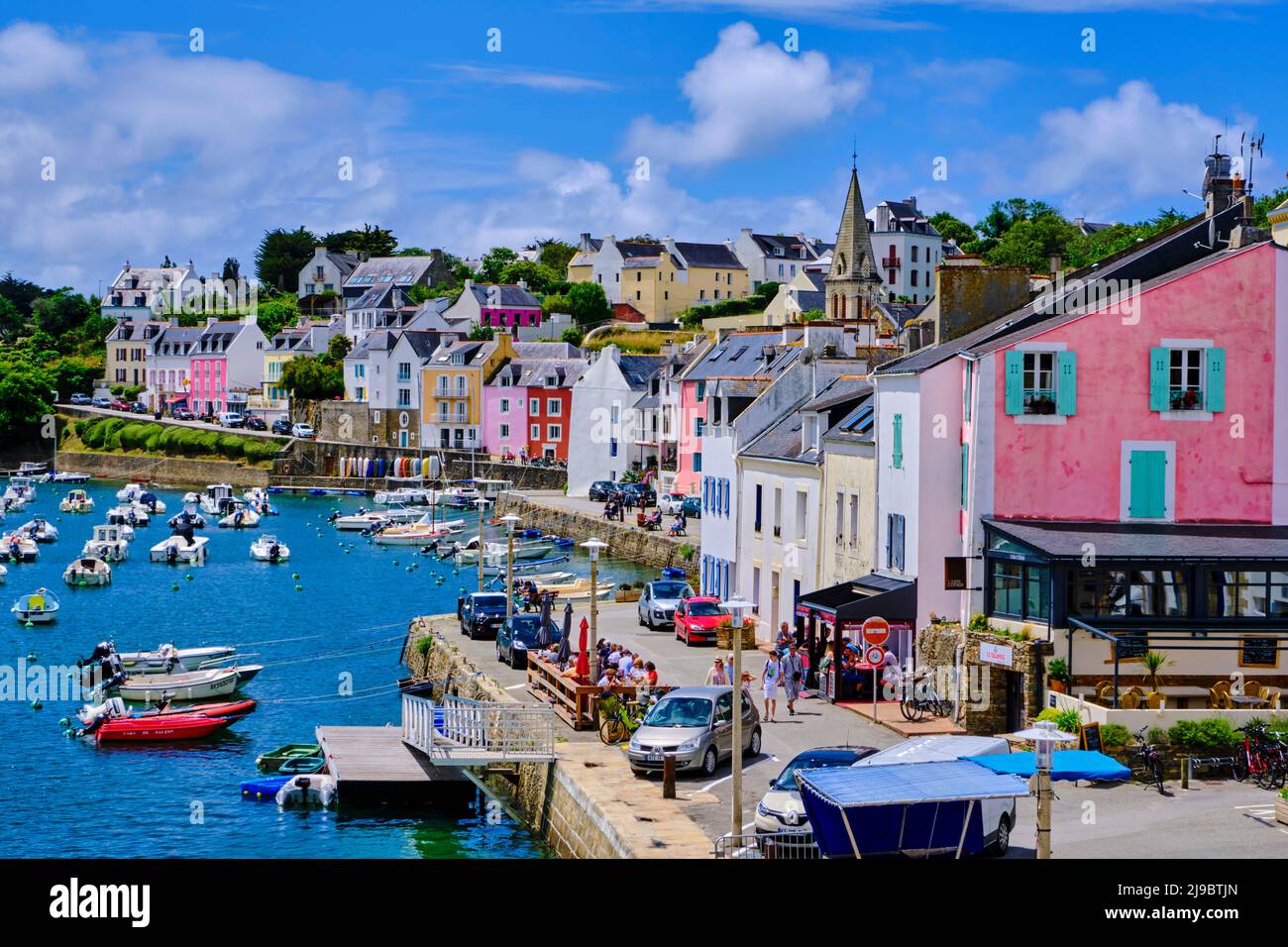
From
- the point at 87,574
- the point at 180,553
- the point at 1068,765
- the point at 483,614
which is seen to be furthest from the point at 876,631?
the point at 180,553

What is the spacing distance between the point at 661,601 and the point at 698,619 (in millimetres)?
4114

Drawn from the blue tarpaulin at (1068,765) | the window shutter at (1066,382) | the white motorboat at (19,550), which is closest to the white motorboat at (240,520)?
the white motorboat at (19,550)

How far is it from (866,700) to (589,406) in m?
78.9

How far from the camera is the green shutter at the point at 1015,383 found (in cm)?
3453

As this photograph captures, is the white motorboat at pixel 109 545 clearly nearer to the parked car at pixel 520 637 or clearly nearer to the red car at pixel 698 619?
the parked car at pixel 520 637

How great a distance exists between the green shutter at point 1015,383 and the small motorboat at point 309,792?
670 inches

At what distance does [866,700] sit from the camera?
121ft

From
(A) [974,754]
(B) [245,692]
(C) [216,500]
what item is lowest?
(B) [245,692]

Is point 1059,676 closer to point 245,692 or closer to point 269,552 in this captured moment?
point 245,692

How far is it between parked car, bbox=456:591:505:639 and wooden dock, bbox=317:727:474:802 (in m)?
13.2

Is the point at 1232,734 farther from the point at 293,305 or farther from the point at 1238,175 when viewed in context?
the point at 293,305

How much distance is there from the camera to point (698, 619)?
154 feet

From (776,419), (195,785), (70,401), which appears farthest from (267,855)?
(70,401)

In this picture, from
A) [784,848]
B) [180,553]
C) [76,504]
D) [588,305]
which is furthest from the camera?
[588,305]
